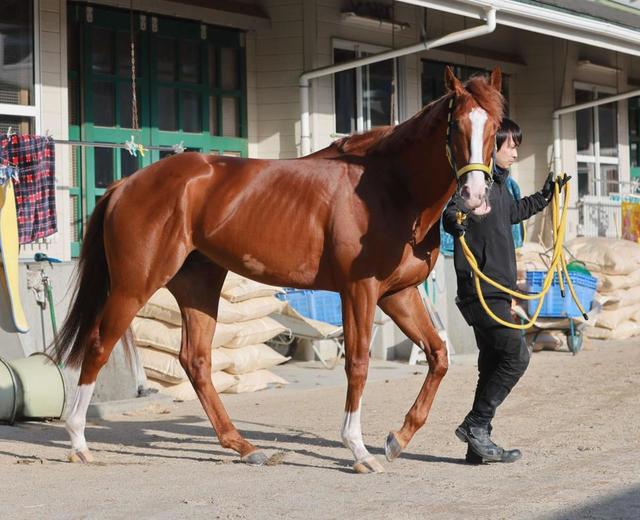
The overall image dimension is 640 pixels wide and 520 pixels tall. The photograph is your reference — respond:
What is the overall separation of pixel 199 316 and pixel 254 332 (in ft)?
9.45

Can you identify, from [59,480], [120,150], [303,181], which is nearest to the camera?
[59,480]

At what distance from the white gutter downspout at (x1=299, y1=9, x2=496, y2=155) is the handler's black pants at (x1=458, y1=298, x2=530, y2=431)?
6.19m

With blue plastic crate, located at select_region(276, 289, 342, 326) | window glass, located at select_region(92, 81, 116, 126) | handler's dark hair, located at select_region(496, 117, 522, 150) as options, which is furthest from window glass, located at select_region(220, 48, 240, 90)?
handler's dark hair, located at select_region(496, 117, 522, 150)

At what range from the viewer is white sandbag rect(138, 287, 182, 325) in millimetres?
9532

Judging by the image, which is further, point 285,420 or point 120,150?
point 120,150

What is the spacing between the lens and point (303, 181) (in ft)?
22.2

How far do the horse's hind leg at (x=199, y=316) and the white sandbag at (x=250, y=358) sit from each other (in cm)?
268

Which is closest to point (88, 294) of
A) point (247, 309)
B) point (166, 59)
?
point (247, 309)

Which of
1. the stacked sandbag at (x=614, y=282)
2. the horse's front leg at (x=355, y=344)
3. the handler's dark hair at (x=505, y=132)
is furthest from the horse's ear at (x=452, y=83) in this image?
the stacked sandbag at (x=614, y=282)

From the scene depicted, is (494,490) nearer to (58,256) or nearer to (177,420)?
(177,420)

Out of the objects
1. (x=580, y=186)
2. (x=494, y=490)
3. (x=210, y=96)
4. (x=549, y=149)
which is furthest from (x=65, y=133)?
(x=580, y=186)

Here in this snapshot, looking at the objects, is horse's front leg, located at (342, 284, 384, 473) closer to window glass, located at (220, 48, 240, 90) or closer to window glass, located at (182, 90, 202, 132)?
window glass, located at (182, 90, 202, 132)

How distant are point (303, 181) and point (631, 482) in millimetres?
2509

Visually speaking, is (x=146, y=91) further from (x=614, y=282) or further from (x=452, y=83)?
(x=614, y=282)
